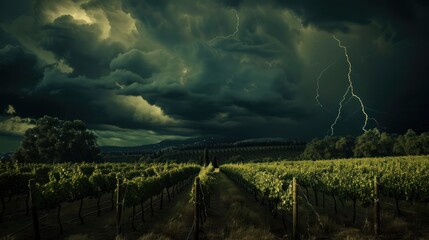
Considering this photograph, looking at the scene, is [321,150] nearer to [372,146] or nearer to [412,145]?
[372,146]

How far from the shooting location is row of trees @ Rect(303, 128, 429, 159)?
106m

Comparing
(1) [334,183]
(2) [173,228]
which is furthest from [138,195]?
(1) [334,183]

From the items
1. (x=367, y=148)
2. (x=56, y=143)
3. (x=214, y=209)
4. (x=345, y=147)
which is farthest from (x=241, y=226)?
(x=345, y=147)

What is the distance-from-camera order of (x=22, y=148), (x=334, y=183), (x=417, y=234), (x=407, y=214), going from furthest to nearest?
(x=22, y=148) < (x=334, y=183) < (x=407, y=214) < (x=417, y=234)

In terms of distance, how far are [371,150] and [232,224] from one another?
11258 cm

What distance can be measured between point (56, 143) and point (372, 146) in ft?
320

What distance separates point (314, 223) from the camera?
18.4m

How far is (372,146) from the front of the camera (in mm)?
116375

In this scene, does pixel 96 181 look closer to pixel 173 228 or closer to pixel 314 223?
pixel 173 228

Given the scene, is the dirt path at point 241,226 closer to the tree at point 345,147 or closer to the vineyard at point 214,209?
the vineyard at point 214,209

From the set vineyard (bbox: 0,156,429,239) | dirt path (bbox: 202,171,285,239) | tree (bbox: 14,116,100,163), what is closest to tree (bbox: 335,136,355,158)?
tree (bbox: 14,116,100,163)

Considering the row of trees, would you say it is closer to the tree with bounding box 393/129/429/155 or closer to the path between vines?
the tree with bounding box 393/129/429/155

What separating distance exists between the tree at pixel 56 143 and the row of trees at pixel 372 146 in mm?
77637

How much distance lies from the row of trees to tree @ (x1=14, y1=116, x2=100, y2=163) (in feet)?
255
